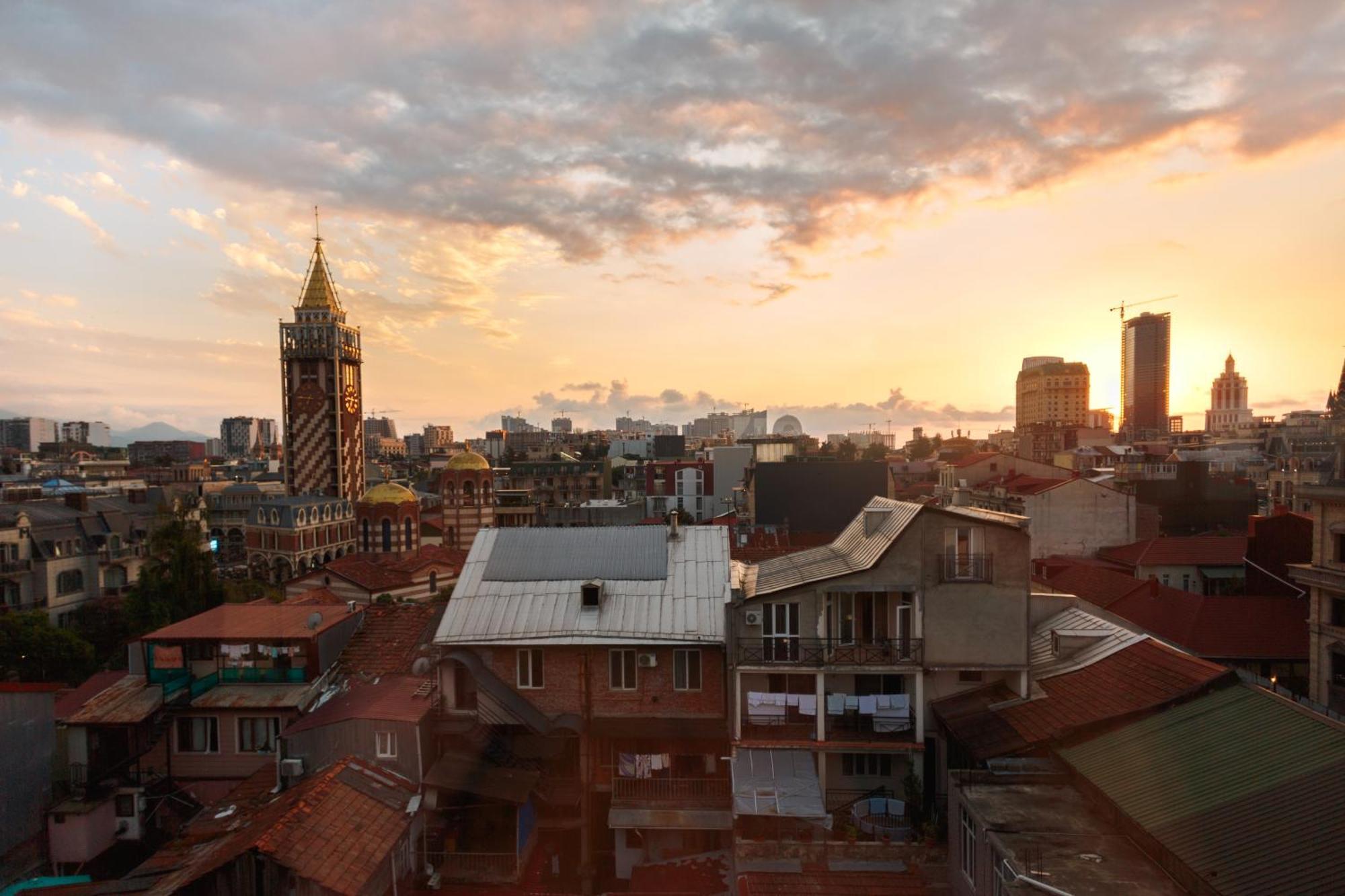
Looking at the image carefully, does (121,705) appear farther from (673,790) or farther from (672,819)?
(672,819)

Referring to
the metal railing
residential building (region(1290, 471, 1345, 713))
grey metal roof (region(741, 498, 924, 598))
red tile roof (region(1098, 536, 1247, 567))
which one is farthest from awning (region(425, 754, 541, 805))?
red tile roof (region(1098, 536, 1247, 567))

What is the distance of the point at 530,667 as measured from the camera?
22531 mm

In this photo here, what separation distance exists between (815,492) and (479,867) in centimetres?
5044

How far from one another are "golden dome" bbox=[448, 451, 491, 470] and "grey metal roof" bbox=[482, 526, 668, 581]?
4380 centimetres

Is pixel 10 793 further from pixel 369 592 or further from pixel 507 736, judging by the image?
pixel 369 592

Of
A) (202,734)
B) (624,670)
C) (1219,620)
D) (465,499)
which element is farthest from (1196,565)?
(465,499)

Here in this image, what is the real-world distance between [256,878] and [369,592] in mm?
35071

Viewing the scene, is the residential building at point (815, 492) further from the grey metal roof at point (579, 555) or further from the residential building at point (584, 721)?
the residential building at point (584, 721)

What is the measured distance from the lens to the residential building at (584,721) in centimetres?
2058

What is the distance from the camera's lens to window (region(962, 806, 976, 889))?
15.5m

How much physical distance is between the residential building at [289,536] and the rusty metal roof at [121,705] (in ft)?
157

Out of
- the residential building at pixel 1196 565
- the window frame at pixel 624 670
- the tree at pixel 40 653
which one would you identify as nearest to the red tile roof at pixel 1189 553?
the residential building at pixel 1196 565

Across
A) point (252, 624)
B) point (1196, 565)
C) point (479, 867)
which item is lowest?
point (479, 867)

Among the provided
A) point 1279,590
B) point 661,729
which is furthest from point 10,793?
point 1279,590
